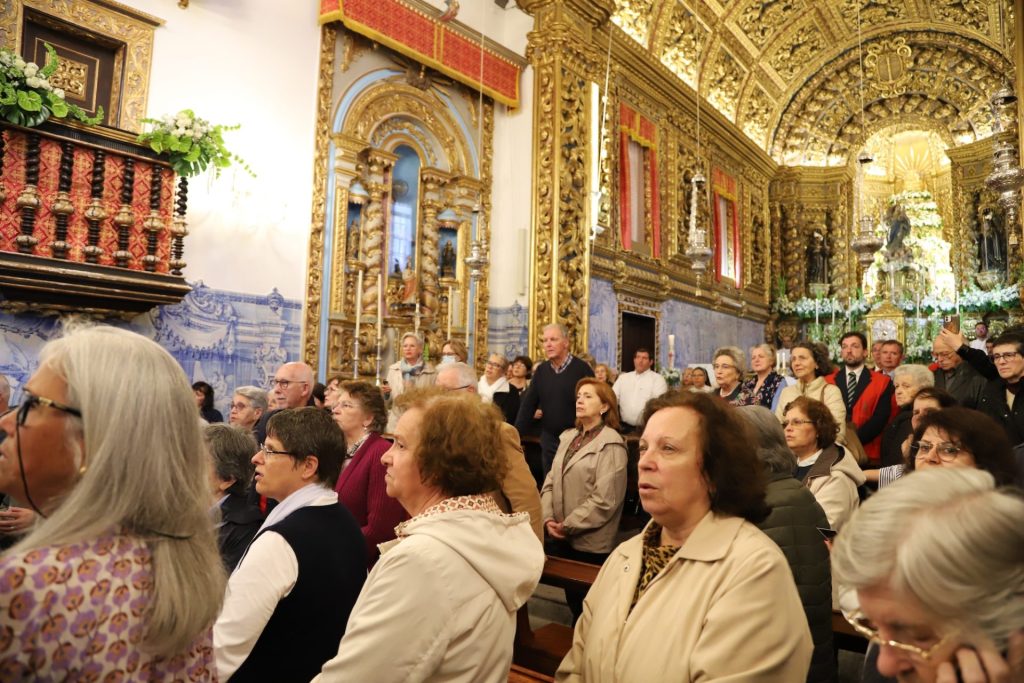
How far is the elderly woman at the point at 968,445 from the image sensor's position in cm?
276

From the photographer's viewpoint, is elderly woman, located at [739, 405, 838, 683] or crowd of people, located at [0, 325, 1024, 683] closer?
crowd of people, located at [0, 325, 1024, 683]

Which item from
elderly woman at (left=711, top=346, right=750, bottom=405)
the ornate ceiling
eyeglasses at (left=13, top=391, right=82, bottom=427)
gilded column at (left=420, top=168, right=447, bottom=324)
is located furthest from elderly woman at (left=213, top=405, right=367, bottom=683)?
the ornate ceiling

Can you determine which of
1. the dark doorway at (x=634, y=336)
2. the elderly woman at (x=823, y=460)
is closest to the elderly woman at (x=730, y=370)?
the elderly woman at (x=823, y=460)

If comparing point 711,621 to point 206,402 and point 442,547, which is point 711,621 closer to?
point 442,547

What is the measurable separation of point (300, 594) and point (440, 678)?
569mm

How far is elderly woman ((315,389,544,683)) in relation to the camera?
1688 mm

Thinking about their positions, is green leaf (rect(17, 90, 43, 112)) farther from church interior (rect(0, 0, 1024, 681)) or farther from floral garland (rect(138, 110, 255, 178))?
floral garland (rect(138, 110, 255, 178))

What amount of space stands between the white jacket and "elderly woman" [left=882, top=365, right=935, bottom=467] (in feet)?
11.7

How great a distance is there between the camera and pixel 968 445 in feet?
9.08

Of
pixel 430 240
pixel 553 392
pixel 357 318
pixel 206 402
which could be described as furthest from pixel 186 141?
pixel 553 392

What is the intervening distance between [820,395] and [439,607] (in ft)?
13.9

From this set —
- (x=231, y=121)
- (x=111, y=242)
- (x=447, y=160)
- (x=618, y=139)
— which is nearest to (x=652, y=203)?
(x=618, y=139)

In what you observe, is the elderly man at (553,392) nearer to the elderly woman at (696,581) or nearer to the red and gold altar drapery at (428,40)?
the elderly woman at (696,581)

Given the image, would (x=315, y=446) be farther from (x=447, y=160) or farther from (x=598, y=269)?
(x=598, y=269)
